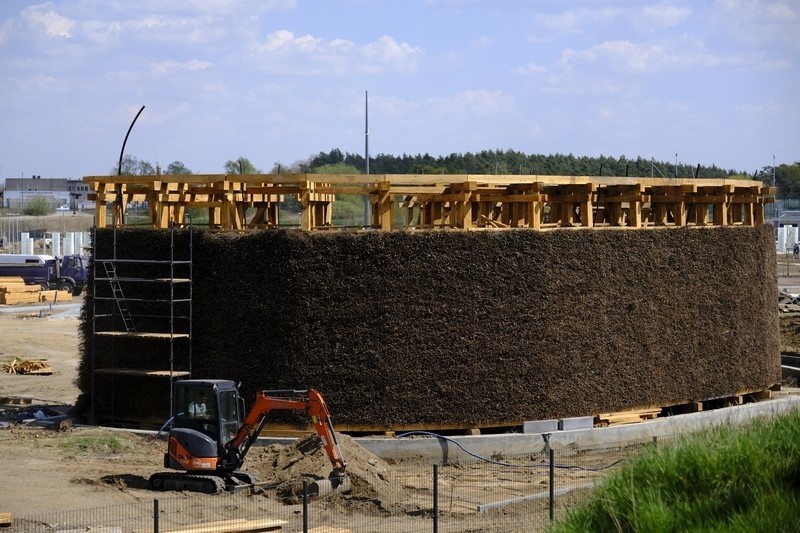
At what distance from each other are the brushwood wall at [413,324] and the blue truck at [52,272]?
40026 millimetres

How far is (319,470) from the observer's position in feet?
59.2

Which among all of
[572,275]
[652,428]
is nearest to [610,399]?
[652,428]

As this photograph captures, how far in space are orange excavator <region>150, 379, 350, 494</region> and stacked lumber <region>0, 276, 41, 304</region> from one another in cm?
4176

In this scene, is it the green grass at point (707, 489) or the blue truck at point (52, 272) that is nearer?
the green grass at point (707, 489)

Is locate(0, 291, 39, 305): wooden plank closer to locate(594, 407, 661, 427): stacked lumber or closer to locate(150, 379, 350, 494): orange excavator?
locate(150, 379, 350, 494): orange excavator

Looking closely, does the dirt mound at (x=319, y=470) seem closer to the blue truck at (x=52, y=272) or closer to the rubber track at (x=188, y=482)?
the rubber track at (x=188, y=482)

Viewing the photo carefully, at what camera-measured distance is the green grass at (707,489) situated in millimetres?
10898

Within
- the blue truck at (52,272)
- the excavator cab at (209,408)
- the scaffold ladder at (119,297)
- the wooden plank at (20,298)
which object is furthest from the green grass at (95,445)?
the blue truck at (52,272)

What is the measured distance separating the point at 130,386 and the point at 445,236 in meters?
7.37

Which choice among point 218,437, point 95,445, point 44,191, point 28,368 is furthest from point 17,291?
point 44,191

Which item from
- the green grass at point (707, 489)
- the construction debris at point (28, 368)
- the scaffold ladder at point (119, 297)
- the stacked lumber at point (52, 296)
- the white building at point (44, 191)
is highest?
the white building at point (44, 191)

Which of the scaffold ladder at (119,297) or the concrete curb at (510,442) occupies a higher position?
the scaffold ladder at (119,297)

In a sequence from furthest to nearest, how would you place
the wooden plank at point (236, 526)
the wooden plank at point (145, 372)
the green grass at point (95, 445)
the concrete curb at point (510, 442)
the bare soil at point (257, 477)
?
the wooden plank at point (145, 372)
the green grass at point (95, 445)
the concrete curb at point (510, 442)
the bare soil at point (257, 477)
the wooden plank at point (236, 526)

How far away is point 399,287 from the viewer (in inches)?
802
